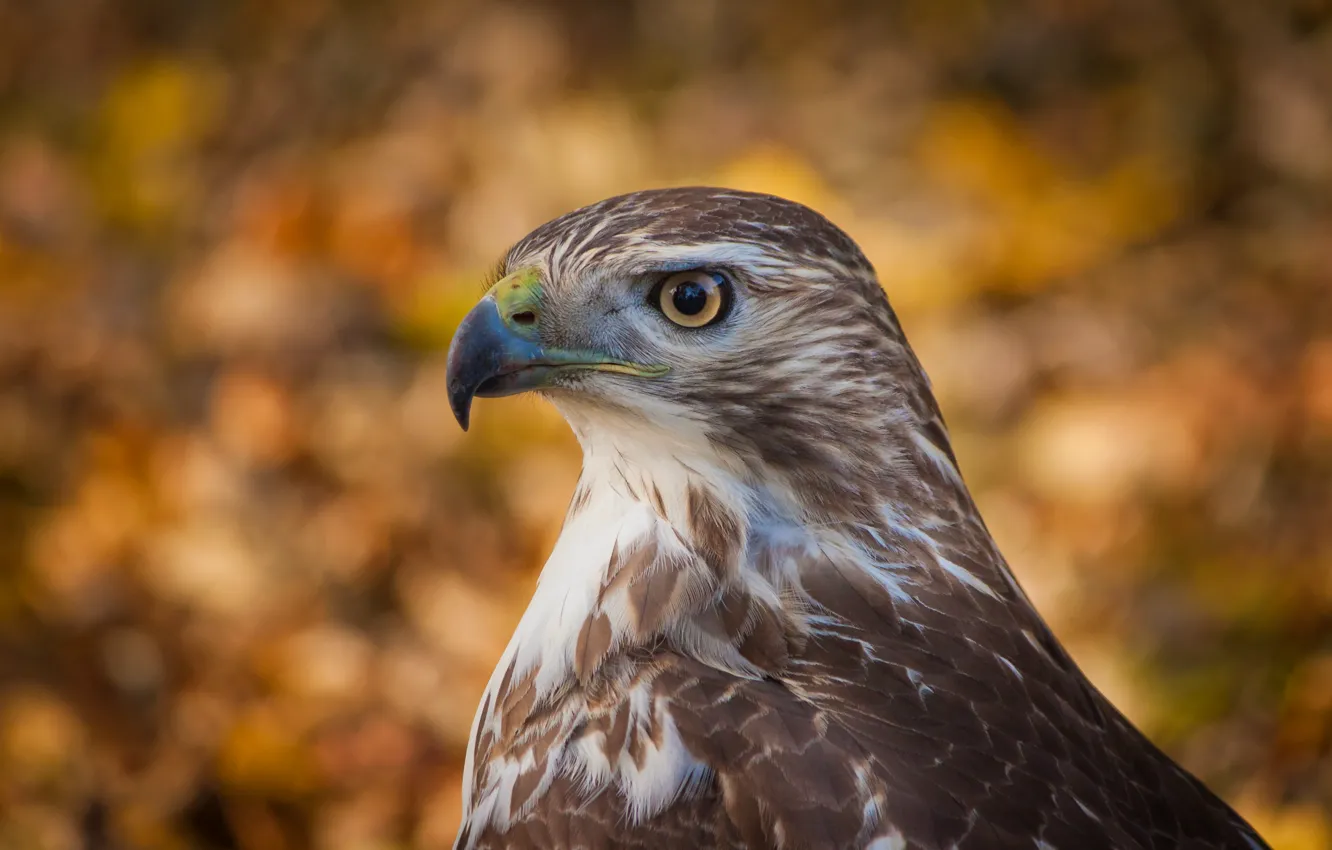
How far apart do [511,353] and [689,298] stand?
30 centimetres

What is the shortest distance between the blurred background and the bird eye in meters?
2.10

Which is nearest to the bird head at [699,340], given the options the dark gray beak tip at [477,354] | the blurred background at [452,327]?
the dark gray beak tip at [477,354]

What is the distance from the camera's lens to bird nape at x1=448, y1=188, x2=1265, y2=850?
2119mm

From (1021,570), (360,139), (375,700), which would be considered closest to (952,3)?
(360,139)

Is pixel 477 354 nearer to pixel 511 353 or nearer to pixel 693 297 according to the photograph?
pixel 511 353

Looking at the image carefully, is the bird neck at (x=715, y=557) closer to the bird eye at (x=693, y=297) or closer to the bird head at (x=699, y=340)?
the bird head at (x=699, y=340)

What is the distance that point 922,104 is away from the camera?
6.63m

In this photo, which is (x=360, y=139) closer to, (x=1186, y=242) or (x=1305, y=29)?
(x=1186, y=242)

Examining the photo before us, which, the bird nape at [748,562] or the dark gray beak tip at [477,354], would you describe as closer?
the bird nape at [748,562]

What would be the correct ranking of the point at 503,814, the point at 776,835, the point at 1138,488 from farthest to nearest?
1. the point at 1138,488
2. the point at 503,814
3. the point at 776,835

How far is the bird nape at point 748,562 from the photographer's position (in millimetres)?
2119

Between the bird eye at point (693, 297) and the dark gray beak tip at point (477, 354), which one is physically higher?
the bird eye at point (693, 297)

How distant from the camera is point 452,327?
221 inches

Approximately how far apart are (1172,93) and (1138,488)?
2.44 metres
